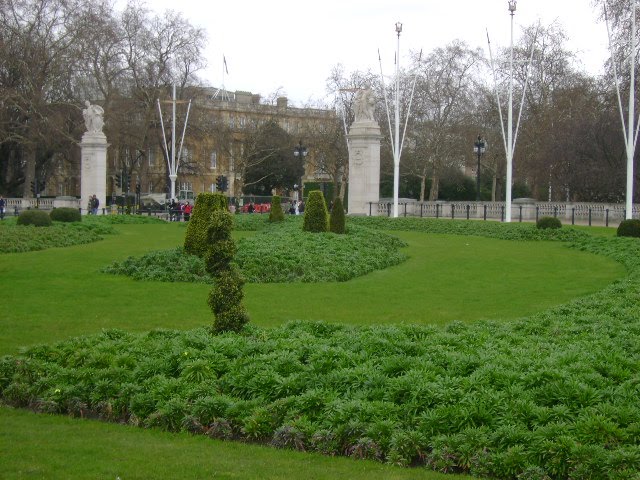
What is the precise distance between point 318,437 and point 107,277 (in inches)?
479

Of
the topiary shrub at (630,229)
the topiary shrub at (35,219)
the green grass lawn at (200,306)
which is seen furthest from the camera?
the topiary shrub at (35,219)

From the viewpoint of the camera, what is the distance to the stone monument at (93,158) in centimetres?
5225

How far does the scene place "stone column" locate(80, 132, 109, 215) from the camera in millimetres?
52219

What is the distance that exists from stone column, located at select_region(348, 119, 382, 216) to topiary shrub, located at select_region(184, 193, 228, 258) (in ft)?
80.0

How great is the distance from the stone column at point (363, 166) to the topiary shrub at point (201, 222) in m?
24.4

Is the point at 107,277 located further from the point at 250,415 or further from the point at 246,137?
the point at 246,137

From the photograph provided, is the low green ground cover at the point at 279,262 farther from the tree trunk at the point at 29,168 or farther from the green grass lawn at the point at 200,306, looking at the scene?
the tree trunk at the point at 29,168

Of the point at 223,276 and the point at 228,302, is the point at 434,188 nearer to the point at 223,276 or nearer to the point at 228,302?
the point at 228,302


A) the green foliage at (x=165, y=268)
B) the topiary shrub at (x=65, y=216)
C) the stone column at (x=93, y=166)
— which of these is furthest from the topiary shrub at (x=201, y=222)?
the stone column at (x=93, y=166)

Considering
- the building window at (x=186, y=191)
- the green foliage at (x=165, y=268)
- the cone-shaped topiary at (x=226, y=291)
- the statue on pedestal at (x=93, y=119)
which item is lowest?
the green foliage at (x=165, y=268)

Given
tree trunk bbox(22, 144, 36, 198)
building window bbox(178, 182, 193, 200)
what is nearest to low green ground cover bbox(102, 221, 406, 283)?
tree trunk bbox(22, 144, 36, 198)

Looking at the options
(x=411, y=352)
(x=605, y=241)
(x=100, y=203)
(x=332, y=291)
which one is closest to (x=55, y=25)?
(x=100, y=203)

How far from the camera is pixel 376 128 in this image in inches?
1805

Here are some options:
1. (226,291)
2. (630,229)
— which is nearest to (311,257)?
(226,291)
